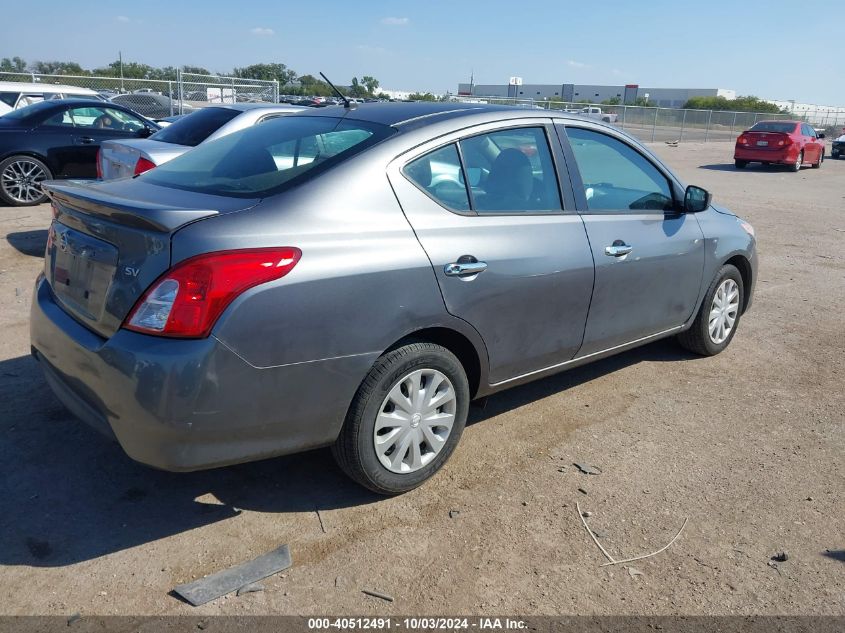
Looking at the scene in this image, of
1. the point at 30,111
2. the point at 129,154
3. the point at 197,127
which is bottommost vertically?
the point at 129,154

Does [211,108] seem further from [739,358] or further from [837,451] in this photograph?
[837,451]

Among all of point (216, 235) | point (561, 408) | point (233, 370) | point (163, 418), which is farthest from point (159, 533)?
point (561, 408)

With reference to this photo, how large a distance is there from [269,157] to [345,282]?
107 cm

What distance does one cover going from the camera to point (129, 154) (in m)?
7.49

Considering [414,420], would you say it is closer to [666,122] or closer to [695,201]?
[695,201]

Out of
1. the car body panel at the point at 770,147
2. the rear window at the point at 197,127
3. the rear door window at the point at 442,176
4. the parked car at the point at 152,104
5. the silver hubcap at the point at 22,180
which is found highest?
the parked car at the point at 152,104

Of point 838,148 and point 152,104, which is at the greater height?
point 152,104

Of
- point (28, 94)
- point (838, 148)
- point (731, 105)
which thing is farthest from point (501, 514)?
point (731, 105)

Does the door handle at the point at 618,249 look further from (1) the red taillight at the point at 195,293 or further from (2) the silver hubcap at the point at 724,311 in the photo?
(1) the red taillight at the point at 195,293

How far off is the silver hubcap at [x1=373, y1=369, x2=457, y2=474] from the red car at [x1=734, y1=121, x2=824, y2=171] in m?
22.5

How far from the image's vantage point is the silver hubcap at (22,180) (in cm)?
988

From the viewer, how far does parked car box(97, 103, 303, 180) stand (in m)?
7.35

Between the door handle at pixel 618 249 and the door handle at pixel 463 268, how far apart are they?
3.34 ft

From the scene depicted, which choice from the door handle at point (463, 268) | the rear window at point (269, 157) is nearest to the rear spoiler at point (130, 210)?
the rear window at point (269, 157)
